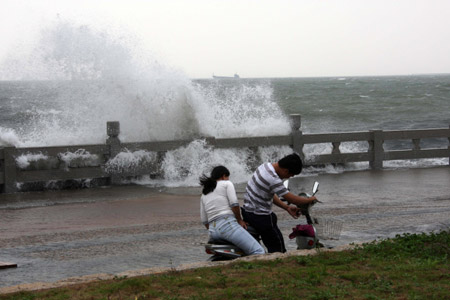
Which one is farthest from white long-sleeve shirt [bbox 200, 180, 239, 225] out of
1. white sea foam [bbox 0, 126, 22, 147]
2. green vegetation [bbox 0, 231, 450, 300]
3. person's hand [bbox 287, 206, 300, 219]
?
white sea foam [bbox 0, 126, 22, 147]

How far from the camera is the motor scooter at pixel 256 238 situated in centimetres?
764

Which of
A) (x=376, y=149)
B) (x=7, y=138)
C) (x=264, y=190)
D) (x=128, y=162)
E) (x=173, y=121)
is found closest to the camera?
(x=264, y=190)

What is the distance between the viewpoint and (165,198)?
14.8 m

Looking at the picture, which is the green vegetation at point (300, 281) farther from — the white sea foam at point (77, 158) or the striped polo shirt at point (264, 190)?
the white sea foam at point (77, 158)

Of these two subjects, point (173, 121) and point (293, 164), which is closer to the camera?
point (293, 164)

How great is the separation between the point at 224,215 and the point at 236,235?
0.88 ft

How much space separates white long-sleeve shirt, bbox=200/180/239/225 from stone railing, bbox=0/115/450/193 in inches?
345

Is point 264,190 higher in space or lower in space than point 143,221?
higher

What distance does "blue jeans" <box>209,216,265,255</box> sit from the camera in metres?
7.63

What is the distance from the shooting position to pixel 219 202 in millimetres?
7828

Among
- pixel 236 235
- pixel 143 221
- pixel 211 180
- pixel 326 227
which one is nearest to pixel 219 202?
pixel 211 180

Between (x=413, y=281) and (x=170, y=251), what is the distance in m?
3.84

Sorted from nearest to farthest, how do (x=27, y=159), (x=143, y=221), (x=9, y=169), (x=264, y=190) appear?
(x=264, y=190), (x=143, y=221), (x=9, y=169), (x=27, y=159)

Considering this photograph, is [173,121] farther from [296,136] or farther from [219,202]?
[219,202]
